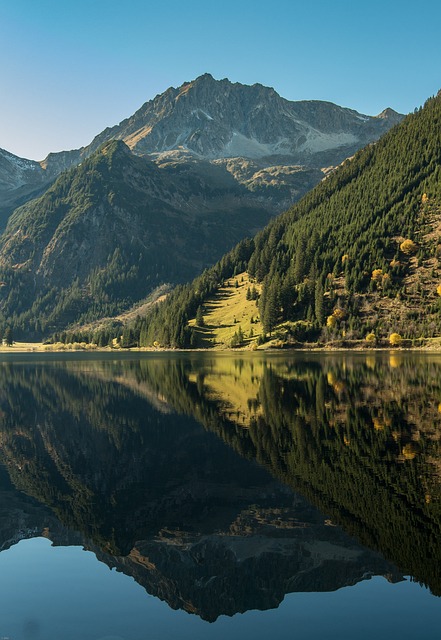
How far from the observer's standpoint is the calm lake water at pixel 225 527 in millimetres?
20656

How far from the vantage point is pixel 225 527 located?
29984mm

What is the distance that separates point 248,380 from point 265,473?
2515 inches

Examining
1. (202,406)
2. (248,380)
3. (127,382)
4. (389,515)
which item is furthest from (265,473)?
(127,382)

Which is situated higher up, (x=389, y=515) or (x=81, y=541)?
(x=389, y=515)

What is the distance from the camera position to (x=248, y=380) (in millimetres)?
102812

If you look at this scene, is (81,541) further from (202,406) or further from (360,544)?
(202,406)

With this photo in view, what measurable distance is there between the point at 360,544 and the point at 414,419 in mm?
30320

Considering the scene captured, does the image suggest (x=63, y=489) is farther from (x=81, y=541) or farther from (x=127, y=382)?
(x=127, y=382)

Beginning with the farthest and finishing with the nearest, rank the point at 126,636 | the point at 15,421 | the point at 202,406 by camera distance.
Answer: the point at 202,406 < the point at 15,421 < the point at 126,636

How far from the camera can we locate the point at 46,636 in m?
19.1

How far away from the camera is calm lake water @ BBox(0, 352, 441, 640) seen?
20.7 meters

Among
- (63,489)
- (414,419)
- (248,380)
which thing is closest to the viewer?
(63,489)

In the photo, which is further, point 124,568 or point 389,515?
point 389,515

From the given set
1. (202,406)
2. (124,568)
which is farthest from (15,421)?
(124,568)
